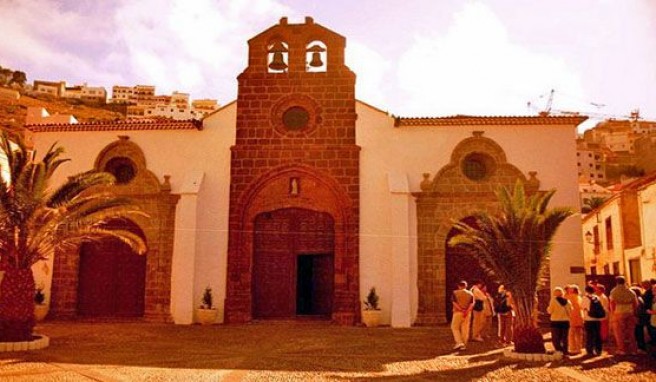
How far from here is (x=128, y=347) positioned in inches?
463

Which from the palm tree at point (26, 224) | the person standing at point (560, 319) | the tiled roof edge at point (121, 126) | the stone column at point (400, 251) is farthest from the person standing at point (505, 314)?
the tiled roof edge at point (121, 126)

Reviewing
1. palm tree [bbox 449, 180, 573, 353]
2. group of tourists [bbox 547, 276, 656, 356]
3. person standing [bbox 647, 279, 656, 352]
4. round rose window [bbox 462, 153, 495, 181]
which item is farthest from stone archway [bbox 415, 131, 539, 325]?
person standing [bbox 647, 279, 656, 352]

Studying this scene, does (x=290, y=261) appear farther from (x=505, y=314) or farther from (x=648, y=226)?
(x=648, y=226)

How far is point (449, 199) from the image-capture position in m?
17.1

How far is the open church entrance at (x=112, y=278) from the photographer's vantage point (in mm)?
17656

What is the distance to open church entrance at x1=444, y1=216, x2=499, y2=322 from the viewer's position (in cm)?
1700

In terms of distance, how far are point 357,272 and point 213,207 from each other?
16.1ft

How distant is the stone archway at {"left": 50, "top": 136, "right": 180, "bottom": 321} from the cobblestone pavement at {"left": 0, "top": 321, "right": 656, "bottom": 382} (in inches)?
115

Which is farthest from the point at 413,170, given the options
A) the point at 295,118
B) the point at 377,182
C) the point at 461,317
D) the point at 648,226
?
the point at 648,226

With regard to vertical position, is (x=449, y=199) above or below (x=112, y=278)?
above

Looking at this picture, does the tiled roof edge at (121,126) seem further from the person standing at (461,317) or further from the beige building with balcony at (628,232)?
the beige building with balcony at (628,232)

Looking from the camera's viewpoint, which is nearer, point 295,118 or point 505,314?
point 505,314

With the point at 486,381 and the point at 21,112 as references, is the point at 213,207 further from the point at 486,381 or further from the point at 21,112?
the point at 21,112

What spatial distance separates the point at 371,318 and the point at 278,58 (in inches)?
339
